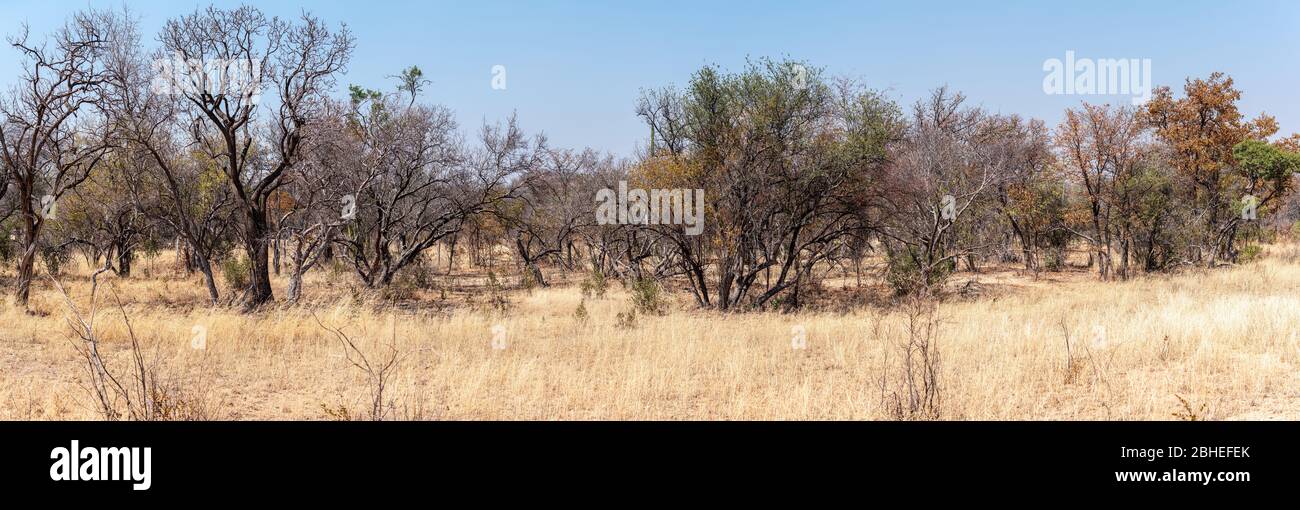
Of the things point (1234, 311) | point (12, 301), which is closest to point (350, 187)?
point (12, 301)

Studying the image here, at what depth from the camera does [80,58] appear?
49.5ft

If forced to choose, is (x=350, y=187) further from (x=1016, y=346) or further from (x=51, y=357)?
(x=1016, y=346)

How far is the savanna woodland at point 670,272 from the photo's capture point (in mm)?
7238

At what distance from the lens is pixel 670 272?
24.7m

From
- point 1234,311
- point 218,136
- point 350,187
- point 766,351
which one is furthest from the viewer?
point 218,136

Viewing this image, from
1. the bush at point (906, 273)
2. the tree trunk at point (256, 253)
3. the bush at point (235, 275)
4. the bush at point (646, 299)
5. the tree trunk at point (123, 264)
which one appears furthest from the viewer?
the tree trunk at point (123, 264)

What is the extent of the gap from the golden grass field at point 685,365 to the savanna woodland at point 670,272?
63mm

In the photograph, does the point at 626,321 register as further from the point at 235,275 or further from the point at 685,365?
the point at 235,275

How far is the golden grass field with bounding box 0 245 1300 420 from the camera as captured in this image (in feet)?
21.8

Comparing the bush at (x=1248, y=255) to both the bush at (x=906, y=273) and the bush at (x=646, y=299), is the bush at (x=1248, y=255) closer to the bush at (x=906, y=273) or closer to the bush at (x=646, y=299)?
the bush at (x=906, y=273)

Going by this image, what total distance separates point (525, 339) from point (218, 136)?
46.8 feet

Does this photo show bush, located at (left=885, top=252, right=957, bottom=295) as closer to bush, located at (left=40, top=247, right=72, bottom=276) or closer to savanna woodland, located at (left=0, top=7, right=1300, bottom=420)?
savanna woodland, located at (left=0, top=7, right=1300, bottom=420)

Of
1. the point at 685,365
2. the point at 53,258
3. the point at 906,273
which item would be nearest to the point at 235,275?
the point at 53,258

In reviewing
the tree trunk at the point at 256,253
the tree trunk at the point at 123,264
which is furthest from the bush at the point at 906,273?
the tree trunk at the point at 123,264
